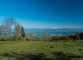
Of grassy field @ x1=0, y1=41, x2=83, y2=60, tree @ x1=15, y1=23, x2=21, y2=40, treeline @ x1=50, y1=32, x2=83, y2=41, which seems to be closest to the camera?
grassy field @ x1=0, y1=41, x2=83, y2=60

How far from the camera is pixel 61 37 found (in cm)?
2223

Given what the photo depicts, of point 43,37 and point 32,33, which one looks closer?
point 43,37

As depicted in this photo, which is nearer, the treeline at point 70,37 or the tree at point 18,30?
the treeline at point 70,37

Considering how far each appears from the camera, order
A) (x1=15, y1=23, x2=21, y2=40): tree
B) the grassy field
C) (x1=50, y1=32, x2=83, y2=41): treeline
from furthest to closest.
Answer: (x1=15, y1=23, x2=21, y2=40): tree → (x1=50, y1=32, x2=83, y2=41): treeline → the grassy field

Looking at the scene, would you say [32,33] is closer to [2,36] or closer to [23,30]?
[23,30]

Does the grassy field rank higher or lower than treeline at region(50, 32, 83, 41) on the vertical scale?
higher

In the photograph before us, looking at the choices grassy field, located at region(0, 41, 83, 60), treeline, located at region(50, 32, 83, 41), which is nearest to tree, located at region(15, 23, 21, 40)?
treeline, located at region(50, 32, 83, 41)

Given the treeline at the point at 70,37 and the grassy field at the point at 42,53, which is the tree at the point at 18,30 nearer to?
the treeline at the point at 70,37

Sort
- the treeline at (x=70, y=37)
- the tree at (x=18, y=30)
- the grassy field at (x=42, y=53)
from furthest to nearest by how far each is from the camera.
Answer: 1. the tree at (x=18, y=30)
2. the treeline at (x=70, y=37)
3. the grassy field at (x=42, y=53)

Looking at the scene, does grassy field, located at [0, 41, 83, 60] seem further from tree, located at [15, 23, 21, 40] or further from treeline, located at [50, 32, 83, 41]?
tree, located at [15, 23, 21, 40]

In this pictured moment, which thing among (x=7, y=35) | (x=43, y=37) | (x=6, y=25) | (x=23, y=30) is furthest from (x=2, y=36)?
(x=43, y=37)

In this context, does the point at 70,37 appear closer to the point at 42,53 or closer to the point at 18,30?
the point at 18,30

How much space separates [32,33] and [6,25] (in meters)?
6.45

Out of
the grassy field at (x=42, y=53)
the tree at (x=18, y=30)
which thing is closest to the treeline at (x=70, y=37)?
the tree at (x=18, y=30)
